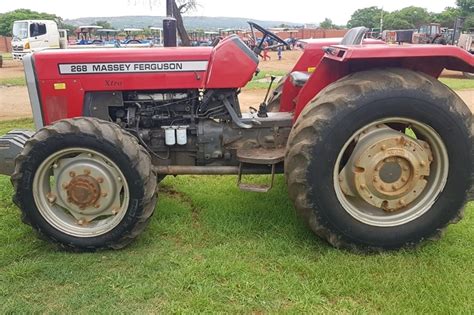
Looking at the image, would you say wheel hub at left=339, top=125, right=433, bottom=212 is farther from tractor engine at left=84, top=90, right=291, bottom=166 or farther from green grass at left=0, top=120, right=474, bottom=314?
tractor engine at left=84, top=90, right=291, bottom=166

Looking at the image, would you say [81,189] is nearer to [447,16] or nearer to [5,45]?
[5,45]

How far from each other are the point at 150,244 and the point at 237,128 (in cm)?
116

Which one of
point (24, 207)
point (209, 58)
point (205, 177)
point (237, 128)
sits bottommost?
point (205, 177)

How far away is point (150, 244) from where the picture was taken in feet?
11.5

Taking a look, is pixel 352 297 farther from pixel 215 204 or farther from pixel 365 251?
pixel 215 204

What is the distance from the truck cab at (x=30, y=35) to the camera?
2434 cm

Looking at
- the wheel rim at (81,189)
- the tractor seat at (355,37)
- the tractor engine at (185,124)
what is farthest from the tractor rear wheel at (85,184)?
the tractor seat at (355,37)

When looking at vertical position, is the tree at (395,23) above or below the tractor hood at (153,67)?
below

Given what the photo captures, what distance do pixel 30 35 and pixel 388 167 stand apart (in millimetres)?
25244

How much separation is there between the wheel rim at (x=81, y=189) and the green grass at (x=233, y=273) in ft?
0.73

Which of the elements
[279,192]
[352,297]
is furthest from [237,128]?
[352,297]

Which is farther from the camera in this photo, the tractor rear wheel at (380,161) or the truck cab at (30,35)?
the truck cab at (30,35)

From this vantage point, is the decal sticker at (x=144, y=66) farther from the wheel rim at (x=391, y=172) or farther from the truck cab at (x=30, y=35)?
the truck cab at (x=30, y=35)

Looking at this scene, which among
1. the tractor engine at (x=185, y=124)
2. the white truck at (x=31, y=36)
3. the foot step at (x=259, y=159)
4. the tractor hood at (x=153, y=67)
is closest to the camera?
the foot step at (x=259, y=159)
